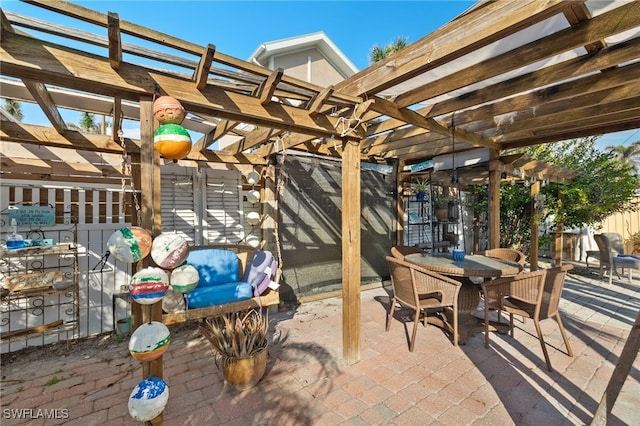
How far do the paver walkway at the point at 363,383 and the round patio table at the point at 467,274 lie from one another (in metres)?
0.16

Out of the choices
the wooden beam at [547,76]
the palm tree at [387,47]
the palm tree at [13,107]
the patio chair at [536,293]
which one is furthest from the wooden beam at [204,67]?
the palm tree at [13,107]

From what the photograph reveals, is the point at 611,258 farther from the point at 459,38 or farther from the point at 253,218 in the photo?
the point at 253,218

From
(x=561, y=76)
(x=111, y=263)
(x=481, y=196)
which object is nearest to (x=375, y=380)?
(x=561, y=76)

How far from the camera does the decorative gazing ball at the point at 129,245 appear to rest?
1538 millimetres

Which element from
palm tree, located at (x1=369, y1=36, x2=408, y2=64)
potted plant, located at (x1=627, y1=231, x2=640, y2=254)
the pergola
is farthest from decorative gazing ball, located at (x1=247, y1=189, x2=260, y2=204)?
potted plant, located at (x1=627, y1=231, x2=640, y2=254)

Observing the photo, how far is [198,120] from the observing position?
3.35 meters

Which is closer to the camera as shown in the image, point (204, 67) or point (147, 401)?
point (147, 401)

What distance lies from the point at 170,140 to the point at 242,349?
1.71 metres

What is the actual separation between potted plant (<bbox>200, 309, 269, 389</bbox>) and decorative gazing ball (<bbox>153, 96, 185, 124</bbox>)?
5.31 feet

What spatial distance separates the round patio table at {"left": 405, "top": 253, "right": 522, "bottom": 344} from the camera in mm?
3086

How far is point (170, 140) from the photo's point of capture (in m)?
1.58

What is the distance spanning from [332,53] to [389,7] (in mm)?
5227

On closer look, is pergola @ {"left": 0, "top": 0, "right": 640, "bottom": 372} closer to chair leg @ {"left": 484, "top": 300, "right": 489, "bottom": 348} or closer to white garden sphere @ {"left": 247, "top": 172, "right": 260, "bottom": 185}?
white garden sphere @ {"left": 247, "top": 172, "right": 260, "bottom": 185}

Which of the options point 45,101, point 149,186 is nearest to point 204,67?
point 149,186
